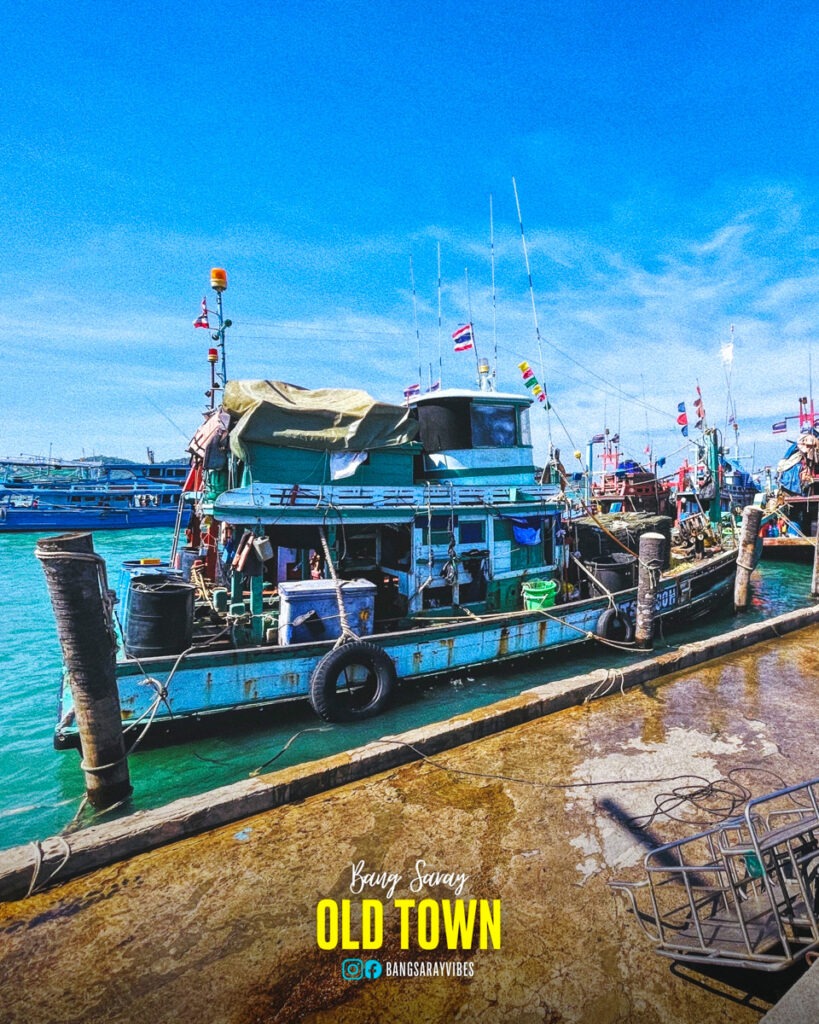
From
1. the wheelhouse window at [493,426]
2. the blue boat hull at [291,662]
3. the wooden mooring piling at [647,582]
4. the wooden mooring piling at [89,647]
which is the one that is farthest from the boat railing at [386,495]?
the wooden mooring piling at [89,647]

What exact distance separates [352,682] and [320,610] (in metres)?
1.36

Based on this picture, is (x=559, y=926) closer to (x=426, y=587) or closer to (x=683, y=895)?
(x=683, y=895)

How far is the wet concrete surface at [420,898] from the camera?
309 cm

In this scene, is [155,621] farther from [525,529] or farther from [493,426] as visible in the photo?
[493,426]

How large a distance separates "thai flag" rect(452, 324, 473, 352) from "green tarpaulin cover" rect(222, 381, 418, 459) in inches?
194

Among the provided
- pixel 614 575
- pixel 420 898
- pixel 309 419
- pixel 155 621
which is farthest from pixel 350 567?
pixel 420 898

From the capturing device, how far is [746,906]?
3414mm

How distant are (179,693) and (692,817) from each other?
6.91 metres

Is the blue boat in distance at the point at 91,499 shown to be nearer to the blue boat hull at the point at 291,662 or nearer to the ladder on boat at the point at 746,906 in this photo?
the blue boat hull at the point at 291,662

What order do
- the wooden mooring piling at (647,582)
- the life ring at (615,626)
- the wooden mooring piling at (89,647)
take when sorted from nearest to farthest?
the wooden mooring piling at (89,647) → the wooden mooring piling at (647,582) → the life ring at (615,626)

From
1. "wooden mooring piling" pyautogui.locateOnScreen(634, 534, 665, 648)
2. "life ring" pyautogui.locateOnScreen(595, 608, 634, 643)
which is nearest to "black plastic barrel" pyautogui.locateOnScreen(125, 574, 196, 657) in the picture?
"life ring" pyautogui.locateOnScreen(595, 608, 634, 643)

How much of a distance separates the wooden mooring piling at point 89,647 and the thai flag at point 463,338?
433 inches

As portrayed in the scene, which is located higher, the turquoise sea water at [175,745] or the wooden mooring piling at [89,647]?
the wooden mooring piling at [89,647]

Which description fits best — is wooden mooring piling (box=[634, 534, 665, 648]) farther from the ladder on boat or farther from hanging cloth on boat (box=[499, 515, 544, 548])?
the ladder on boat
